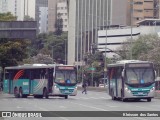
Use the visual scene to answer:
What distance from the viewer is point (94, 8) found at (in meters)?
172

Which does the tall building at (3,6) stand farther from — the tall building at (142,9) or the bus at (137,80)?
the bus at (137,80)

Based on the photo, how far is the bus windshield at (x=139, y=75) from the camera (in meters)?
40.7

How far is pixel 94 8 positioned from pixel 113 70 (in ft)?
422

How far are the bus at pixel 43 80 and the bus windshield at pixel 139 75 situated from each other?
27.6 ft

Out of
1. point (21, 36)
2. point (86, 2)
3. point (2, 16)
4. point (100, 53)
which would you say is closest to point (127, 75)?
point (21, 36)

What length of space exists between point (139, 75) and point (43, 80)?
11.4m

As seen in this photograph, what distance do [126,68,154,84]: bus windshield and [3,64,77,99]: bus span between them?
8427mm

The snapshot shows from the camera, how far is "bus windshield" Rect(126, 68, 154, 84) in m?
40.7

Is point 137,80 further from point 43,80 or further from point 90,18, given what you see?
point 90,18

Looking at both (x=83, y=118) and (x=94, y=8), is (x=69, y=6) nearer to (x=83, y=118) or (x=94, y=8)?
(x=94, y=8)

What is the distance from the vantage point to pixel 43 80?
49625 mm

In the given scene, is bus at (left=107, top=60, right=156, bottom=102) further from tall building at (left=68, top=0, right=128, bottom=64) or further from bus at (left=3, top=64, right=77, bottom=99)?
tall building at (left=68, top=0, right=128, bottom=64)

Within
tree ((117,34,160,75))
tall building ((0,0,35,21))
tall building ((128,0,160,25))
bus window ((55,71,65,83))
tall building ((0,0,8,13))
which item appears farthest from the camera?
tall building ((0,0,35,21))

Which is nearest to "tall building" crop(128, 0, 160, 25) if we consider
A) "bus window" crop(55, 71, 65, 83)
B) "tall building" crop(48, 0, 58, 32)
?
"tall building" crop(48, 0, 58, 32)
